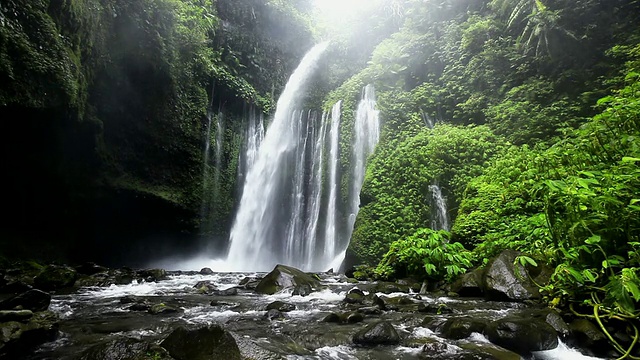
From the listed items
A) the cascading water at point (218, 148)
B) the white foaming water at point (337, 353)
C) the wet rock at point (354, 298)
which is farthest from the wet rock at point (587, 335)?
the cascading water at point (218, 148)

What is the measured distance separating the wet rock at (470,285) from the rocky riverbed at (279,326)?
0.61ft

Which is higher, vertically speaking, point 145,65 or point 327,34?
point 327,34

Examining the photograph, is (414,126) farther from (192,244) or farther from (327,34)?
(327,34)

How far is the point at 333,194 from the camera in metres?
14.8

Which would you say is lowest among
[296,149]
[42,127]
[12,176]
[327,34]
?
[12,176]

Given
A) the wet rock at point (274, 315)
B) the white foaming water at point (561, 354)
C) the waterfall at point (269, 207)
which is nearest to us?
the white foaming water at point (561, 354)

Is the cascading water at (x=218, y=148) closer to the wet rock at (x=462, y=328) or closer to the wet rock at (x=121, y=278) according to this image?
the wet rock at (x=121, y=278)

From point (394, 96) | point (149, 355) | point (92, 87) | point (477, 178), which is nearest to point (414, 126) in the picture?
point (394, 96)

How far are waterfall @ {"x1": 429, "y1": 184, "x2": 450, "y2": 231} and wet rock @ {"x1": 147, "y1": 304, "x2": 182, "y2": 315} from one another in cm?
749

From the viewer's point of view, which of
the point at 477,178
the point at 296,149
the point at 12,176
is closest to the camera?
the point at 477,178

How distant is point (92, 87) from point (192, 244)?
7.82 m

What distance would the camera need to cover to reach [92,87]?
38.4 ft

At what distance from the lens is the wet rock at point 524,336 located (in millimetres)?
3381

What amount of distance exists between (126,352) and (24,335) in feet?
4.48
